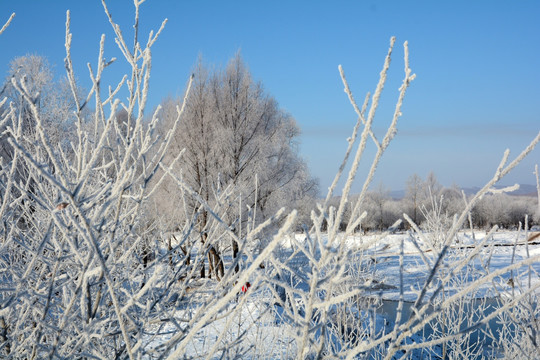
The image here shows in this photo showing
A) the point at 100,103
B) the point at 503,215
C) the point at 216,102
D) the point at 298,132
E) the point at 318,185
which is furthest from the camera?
the point at 503,215

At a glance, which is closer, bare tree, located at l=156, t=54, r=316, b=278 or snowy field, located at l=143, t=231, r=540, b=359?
snowy field, located at l=143, t=231, r=540, b=359

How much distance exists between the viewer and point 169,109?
13867 mm

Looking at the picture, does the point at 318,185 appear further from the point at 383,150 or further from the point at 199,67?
the point at 383,150

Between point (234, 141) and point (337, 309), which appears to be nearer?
point (337, 309)

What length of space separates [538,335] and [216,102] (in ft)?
42.0

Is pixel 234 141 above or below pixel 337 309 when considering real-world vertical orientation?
above

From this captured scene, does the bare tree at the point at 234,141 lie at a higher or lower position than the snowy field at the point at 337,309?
higher

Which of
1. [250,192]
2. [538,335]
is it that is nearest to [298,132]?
[250,192]

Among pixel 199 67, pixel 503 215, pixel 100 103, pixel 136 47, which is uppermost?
pixel 199 67

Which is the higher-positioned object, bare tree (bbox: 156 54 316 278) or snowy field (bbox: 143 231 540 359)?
bare tree (bbox: 156 54 316 278)

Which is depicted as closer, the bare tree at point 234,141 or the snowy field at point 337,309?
the snowy field at point 337,309

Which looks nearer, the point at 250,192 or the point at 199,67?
the point at 250,192

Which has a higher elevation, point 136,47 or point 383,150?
point 136,47

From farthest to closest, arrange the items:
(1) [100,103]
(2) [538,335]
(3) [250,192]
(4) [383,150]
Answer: (3) [250,192] < (2) [538,335] < (1) [100,103] < (4) [383,150]
